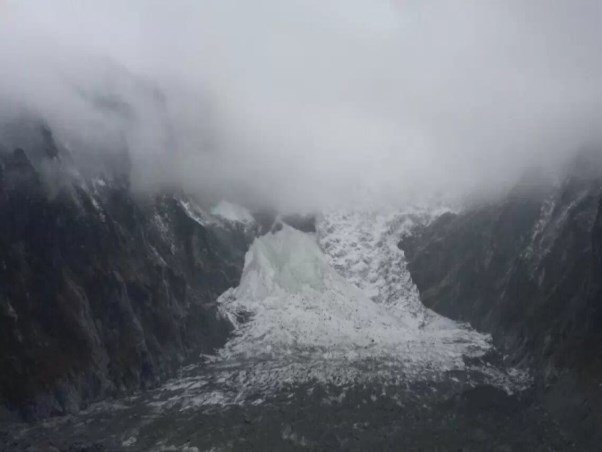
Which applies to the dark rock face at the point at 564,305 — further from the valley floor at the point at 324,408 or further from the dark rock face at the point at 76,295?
the dark rock face at the point at 76,295

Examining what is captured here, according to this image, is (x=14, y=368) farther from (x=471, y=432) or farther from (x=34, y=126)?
(x=471, y=432)

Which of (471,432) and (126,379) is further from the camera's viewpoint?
(126,379)

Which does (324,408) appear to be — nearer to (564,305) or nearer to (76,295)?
(76,295)

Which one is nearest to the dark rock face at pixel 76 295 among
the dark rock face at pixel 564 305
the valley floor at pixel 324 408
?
the valley floor at pixel 324 408

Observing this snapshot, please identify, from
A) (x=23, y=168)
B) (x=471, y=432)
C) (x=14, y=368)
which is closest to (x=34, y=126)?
(x=23, y=168)

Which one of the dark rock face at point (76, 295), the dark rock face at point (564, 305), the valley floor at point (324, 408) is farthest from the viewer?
the dark rock face at point (564, 305)

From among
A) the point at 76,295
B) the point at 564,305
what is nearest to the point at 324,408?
the point at 76,295

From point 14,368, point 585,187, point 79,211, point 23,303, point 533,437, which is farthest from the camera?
point 585,187

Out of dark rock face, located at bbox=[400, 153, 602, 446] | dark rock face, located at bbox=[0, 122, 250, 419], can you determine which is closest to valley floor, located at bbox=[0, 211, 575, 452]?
dark rock face, located at bbox=[400, 153, 602, 446]
